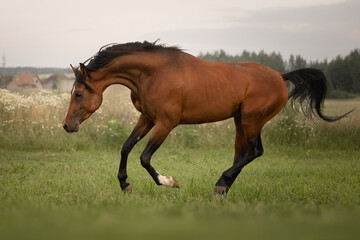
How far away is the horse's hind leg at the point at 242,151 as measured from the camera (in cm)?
595

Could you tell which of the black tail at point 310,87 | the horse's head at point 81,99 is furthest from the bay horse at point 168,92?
the black tail at point 310,87

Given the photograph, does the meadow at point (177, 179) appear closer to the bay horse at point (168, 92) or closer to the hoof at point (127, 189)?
the hoof at point (127, 189)

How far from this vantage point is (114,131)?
10.9 meters

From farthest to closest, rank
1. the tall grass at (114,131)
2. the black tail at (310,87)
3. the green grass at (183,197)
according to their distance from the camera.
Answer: the tall grass at (114,131) < the black tail at (310,87) < the green grass at (183,197)

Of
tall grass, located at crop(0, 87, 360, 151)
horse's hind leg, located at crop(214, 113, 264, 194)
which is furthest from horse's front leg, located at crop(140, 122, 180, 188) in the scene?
tall grass, located at crop(0, 87, 360, 151)

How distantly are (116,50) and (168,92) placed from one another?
38.7 inches

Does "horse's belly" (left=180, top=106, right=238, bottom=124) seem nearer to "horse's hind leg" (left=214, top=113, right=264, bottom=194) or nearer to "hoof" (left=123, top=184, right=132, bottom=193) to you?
"horse's hind leg" (left=214, top=113, right=264, bottom=194)

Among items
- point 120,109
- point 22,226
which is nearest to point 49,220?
point 22,226

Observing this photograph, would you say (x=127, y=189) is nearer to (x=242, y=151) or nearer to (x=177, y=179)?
(x=177, y=179)

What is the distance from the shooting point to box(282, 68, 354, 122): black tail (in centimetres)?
684

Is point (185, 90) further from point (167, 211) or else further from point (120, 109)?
point (120, 109)

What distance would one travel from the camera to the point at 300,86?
22.5 ft

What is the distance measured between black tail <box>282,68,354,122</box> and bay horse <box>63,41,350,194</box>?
893 mm

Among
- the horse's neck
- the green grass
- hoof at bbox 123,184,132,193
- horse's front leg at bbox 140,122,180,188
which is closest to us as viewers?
the green grass
